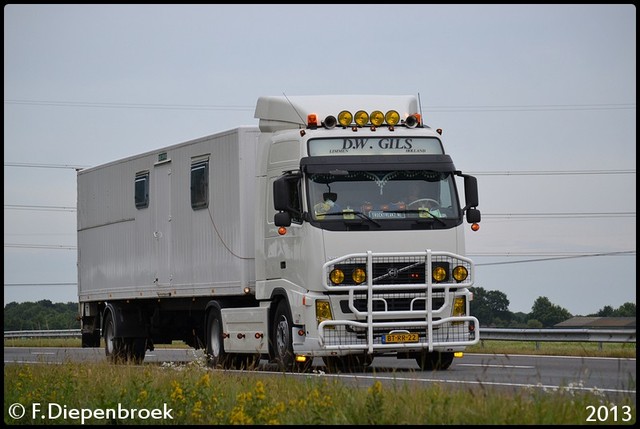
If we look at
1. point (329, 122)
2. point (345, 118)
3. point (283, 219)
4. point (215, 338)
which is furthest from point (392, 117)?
point (215, 338)

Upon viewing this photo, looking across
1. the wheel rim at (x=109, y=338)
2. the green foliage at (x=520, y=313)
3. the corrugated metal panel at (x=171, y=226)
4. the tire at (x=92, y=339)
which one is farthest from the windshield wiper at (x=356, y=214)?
the green foliage at (x=520, y=313)

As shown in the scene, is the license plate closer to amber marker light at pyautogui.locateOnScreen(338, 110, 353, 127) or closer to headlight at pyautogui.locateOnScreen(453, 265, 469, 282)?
headlight at pyautogui.locateOnScreen(453, 265, 469, 282)

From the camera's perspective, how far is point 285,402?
12.8 meters

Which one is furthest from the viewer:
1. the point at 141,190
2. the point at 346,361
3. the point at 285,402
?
the point at 141,190

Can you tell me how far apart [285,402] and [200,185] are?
1057 centimetres

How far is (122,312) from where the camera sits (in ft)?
87.4

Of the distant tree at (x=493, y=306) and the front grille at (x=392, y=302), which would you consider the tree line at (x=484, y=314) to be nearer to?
the distant tree at (x=493, y=306)

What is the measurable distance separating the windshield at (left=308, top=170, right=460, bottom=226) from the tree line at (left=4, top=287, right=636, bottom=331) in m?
30.0

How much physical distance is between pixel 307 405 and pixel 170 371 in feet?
18.3

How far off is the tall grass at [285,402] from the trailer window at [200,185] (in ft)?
22.8

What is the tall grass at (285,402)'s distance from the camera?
11.0 m

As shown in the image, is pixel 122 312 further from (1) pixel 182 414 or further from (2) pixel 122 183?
(1) pixel 182 414

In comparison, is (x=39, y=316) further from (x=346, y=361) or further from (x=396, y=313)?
(x=396, y=313)

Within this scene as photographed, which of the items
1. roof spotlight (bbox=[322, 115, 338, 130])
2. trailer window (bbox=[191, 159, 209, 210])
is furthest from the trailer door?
roof spotlight (bbox=[322, 115, 338, 130])
